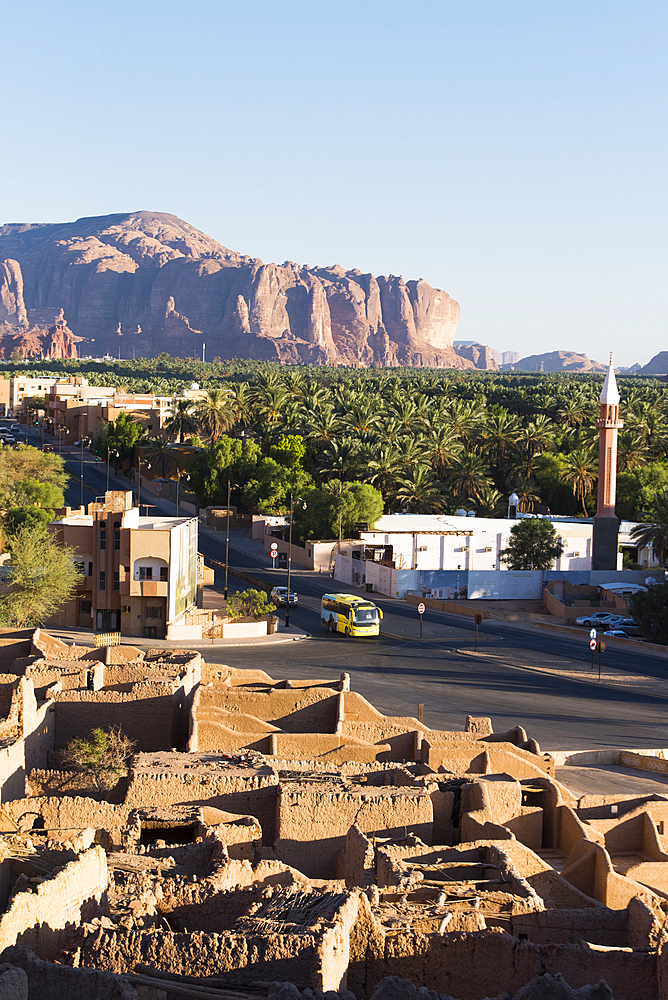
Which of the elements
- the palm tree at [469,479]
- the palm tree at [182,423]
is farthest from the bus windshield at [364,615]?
the palm tree at [182,423]

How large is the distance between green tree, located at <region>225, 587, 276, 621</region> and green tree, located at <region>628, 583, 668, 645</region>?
50.5 ft

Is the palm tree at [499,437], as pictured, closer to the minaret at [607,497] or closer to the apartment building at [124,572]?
the minaret at [607,497]

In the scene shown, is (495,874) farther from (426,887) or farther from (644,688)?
(644,688)

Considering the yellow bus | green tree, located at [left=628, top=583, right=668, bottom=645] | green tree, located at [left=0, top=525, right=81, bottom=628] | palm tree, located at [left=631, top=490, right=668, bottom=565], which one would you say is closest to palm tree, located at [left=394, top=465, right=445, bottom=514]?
palm tree, located at [left=631, top=490, right=668, bottom=565]

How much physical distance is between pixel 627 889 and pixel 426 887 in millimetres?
3924

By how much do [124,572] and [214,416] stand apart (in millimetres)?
45282

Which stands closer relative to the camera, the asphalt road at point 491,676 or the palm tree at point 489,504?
the asphalt road at point 491,676

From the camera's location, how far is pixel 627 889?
16109 millimetres

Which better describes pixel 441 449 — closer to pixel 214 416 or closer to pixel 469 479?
pixel 469 479

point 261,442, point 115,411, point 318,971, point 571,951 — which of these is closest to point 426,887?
point 571,951

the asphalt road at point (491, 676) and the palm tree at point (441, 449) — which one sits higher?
the palm tree at point (441, 449)

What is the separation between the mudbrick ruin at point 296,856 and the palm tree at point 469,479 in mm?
44954

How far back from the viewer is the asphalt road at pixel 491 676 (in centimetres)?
2983

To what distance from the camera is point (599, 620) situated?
48156 millimetres
